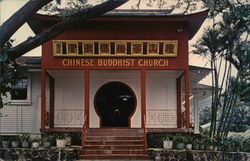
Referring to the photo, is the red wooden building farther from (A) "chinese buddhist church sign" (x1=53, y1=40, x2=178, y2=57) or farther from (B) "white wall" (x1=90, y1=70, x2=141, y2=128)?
(B) "white wall" (x1=90, y1=70, x2=141, y2=128)

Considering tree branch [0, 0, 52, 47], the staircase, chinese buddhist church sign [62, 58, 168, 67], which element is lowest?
the staircase

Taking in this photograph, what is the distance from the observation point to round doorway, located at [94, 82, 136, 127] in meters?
19.2

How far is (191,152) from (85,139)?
139 inches

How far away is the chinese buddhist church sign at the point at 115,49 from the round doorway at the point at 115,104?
2.46m

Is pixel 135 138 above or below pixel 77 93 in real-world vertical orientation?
below

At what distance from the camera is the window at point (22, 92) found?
62.7 ft

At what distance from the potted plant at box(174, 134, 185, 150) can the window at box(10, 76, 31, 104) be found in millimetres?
6790

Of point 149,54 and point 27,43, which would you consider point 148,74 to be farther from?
point 27,43

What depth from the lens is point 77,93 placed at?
739 inches

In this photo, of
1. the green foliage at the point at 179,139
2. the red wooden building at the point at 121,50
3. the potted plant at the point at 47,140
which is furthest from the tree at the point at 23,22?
the green foliage at the point at 179,139

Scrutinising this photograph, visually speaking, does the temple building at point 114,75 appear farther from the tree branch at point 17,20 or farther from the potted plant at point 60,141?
the tree branch at point 17,20

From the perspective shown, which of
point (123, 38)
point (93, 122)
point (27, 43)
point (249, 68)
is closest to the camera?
point (27, 43)

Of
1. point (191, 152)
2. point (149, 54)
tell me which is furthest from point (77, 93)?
point (191, 152)

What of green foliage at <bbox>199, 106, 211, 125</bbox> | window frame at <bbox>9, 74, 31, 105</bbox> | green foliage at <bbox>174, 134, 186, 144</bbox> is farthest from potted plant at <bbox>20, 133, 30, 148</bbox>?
green foliage at <bbox>199, 106, 211, 125</bbox>
